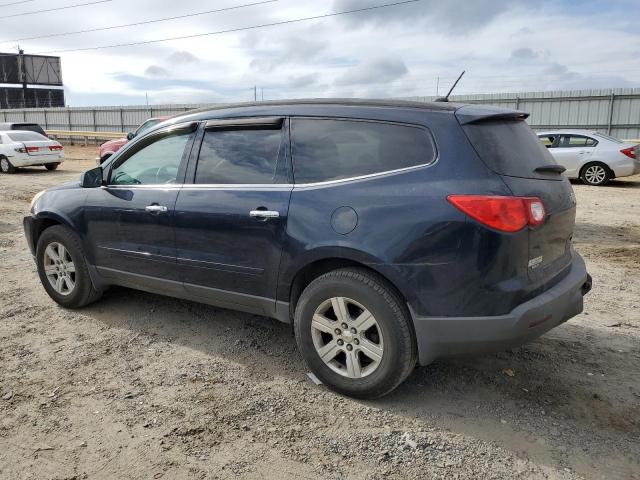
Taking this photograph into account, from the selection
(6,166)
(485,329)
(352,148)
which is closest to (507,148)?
(352,148)

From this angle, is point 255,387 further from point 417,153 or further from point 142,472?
point 417,153

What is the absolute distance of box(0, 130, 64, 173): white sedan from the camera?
18.1 metres

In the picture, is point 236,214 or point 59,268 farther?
point 59,268

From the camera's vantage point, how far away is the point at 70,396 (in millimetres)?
3500

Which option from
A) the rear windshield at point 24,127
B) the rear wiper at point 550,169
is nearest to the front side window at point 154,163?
the rear wiper at point 550,169

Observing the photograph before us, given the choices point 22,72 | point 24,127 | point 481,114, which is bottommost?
point 481,114

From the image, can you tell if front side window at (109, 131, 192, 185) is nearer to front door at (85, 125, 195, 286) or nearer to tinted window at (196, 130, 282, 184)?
front door at (85, 125, 195, 286)

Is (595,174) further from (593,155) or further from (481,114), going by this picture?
(481,114)

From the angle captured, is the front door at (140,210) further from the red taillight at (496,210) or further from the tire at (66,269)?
the red taillight at (496,210)

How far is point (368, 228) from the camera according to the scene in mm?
3170

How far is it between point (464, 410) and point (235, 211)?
193 centimetres

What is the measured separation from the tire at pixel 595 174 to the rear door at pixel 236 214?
12.9 metres

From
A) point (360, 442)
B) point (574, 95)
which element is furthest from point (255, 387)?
point (574, 95)

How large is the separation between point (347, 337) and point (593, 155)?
13.2 metres
